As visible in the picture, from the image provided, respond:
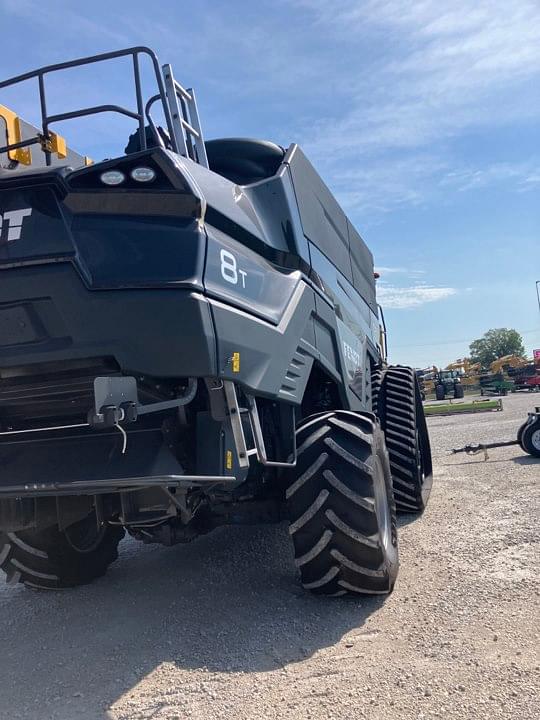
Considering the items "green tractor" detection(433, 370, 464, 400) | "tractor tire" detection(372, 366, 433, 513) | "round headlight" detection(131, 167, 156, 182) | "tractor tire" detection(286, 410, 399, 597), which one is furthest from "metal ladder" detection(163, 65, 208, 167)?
"green tractor" detection(433, 370, 464, 400)

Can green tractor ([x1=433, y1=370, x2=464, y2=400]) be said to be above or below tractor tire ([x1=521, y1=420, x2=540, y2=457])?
above

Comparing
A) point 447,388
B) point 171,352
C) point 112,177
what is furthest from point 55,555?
point 447,388

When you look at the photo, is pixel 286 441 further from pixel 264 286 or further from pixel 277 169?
pixel 277 169

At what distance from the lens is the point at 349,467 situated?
3889 millimetres

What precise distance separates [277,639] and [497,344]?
93.7 metres

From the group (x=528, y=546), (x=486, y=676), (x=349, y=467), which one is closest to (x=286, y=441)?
(x=349, y=467)

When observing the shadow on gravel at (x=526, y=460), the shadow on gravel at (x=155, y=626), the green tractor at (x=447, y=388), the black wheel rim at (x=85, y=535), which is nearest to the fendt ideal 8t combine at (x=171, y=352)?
the black wheel rim at (x=85, y=535)

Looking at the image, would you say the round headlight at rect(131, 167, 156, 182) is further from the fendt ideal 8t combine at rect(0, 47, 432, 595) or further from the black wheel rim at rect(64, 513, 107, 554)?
the black wheel rim at rect(64, 513, 107, 554)

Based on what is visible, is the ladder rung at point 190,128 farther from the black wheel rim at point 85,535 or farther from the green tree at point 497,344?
the green tree at point 497,344

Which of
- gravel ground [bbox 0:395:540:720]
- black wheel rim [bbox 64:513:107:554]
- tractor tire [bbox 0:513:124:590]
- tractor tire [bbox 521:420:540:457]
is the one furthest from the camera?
tractor tire [bbox 521:420:540:457]

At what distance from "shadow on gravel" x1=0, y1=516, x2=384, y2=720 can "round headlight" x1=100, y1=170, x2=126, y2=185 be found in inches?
96.3

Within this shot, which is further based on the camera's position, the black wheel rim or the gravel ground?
the black wheel rim

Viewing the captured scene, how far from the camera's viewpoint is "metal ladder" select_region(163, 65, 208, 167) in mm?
3523

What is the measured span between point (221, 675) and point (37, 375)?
1.75 meters
